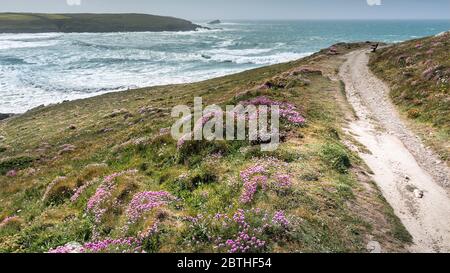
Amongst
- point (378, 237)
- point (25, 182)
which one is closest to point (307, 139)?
point (378, 237)

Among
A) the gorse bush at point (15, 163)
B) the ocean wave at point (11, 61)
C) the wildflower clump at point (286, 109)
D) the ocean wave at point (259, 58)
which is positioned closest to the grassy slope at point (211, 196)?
the wildflower clump at point (286, 109)

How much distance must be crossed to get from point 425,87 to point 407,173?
1898 cm

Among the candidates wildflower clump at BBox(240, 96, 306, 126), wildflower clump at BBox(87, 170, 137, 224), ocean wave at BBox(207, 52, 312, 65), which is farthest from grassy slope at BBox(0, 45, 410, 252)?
ocean wave at BBox(207, 52, 312, 65)

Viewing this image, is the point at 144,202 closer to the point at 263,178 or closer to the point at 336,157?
the point at 263,178

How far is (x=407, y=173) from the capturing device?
59.1 feet

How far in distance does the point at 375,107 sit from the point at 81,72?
88084mm

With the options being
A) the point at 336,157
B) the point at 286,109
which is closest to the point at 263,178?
the point at 336,157

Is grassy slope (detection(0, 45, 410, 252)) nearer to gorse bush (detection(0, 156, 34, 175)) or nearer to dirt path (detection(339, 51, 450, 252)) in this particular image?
dirt path (detection(339, 51, 450, 252))

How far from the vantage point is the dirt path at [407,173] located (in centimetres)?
1295

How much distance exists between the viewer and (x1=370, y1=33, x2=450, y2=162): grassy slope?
939 inches

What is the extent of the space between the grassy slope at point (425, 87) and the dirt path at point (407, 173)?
114cm

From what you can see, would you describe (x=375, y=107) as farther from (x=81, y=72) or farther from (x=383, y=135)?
(x=81, y=72)

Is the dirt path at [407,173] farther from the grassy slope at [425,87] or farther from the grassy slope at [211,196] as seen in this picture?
the grassy slope at [425,87]
